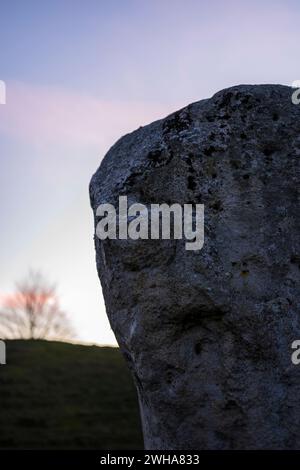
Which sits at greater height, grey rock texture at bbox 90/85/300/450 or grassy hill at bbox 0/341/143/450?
grey rock texture at bbox 90/85/300/450

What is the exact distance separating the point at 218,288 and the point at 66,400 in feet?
76.8

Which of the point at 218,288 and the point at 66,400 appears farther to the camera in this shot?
the point at 66,400

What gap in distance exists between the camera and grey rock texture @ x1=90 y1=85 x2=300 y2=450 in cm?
580

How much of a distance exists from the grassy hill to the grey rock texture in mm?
17454

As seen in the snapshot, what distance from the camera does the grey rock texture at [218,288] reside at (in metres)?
5.80

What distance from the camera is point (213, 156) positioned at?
6.15 meters

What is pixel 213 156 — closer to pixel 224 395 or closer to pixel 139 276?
pixel 139 276

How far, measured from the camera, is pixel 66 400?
92.1 ft

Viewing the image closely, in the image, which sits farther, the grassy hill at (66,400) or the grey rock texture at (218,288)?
the grassy hill at (66,400)

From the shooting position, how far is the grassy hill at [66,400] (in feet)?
76.6

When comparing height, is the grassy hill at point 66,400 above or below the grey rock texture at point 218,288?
below

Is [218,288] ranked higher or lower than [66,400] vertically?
higher

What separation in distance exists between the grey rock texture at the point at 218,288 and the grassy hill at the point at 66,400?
57.3 ft
